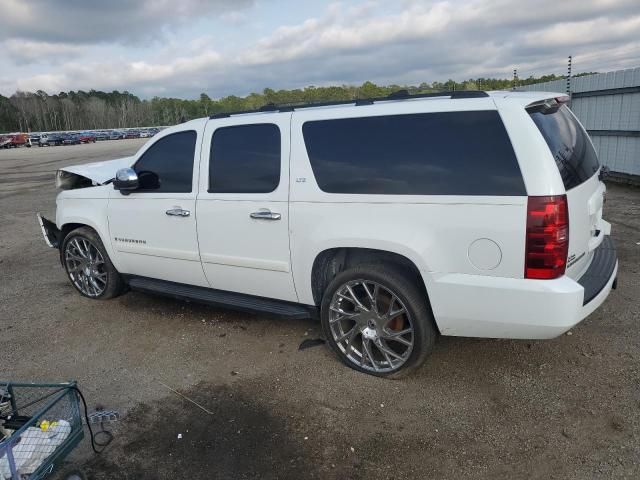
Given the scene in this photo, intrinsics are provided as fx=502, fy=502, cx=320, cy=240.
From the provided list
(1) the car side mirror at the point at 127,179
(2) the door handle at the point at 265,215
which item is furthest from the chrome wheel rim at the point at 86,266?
(2) the door handle at the point at 265,215

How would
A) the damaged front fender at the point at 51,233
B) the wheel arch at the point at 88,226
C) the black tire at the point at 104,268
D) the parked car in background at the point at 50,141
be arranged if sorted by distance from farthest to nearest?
the parked car in background at the point at 50,141 → the damaged front fender at the point at 51,233 → the black tire at the point at 104,268 → the wheel arch at the point at 88,226

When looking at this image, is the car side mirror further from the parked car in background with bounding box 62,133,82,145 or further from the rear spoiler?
the parked car in background with bounding box 62,133,82,145

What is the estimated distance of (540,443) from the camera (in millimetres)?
2920

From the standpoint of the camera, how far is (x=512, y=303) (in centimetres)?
308

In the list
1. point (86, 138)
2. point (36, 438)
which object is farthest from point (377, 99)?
point (86, 138)

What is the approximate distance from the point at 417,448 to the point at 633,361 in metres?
1.90

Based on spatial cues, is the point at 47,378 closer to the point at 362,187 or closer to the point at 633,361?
the point at 362,187

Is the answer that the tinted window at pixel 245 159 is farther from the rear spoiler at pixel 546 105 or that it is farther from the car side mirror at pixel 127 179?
the rear spoiler at pixel 546 105

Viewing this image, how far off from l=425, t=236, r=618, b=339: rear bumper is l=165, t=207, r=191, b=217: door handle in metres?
2.23

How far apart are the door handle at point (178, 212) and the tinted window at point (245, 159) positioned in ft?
1.07

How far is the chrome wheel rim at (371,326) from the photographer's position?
11.7 ft

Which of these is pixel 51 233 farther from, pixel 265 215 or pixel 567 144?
pixel 567 144

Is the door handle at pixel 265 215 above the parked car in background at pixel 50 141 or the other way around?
above

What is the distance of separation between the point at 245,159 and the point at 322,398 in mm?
1962
